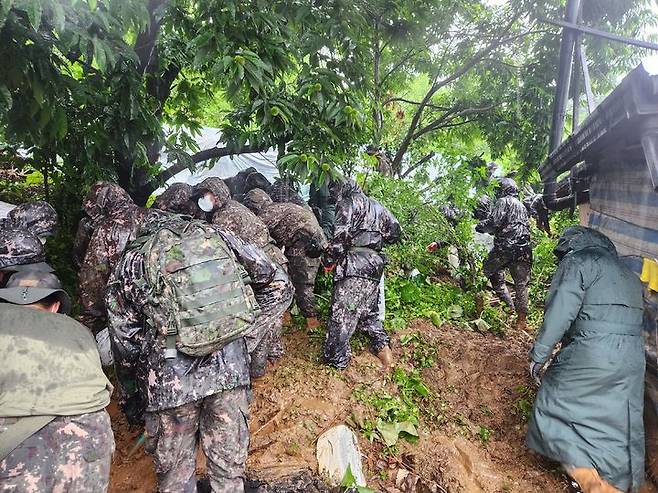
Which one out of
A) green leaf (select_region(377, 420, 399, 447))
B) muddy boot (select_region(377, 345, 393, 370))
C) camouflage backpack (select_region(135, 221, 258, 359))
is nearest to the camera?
camouflage backpack (select_region(135, 221, 258, 359))

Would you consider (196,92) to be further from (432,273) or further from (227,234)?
(432,273)

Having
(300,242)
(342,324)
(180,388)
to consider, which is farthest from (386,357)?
(180,388)

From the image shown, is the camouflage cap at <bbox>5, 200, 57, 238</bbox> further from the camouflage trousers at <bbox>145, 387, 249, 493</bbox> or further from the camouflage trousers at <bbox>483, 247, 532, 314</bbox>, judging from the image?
the camouflage trousers at <bbox>483, 247, 532, 314</bbox>

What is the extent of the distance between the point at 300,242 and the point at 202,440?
336 cm

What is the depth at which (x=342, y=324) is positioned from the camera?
4.66 m

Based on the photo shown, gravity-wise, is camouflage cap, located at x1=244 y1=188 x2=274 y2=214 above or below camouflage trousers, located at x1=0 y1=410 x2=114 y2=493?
above

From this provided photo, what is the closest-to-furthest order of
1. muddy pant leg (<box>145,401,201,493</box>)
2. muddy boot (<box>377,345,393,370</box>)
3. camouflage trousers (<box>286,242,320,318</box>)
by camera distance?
muddy pant leg (<box>145,401,201,493</box>)
muddy boot (<box>377,345,393,370</box>)
camouflage trousers (<box>286,242,320,318</box>)

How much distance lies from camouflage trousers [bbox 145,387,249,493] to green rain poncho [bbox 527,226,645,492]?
2.18 meters

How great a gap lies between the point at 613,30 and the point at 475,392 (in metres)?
5.99

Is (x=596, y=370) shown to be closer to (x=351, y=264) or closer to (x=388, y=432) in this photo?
(x=388, y=432)

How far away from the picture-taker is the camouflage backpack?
7.62 ft

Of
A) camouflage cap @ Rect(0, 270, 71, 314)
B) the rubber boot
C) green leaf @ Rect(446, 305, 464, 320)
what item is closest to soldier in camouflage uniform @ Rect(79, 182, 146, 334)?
camouflage cap @ Rect(0, 270, 71, 314)

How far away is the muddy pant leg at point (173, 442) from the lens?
2455mm

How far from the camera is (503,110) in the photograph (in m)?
7.90
